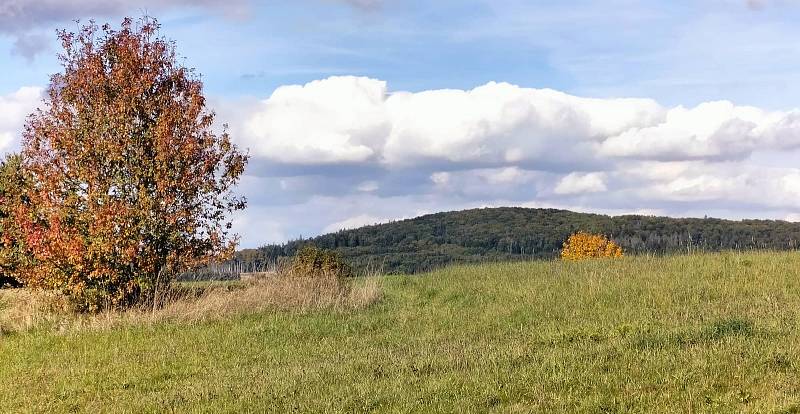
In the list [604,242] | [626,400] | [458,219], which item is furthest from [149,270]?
[458,219]

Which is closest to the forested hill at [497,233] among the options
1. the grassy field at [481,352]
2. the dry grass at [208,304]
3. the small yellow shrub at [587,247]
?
the small yellow shrub at [587,247]

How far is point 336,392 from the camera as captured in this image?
10.1 metres

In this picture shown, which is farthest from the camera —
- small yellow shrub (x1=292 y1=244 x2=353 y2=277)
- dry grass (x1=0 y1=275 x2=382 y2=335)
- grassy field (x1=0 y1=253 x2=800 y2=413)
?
small yellow shrub (x1=292 y1=244 x2=353 y2=277)

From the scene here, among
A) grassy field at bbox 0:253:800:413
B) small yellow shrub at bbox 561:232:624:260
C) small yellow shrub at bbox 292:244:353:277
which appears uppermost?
small yellow shrub at bbox 561:232:624:260

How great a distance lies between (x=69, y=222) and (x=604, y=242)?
2898 inches

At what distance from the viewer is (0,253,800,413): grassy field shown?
9.40 meters

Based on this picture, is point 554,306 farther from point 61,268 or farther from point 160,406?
point 61,268

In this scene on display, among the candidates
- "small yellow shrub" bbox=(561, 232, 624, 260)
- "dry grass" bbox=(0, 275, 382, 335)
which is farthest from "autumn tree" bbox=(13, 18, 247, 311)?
"small yellow shrub" bbox=(561, 232, 624, 260)

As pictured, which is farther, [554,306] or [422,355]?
[554,306]

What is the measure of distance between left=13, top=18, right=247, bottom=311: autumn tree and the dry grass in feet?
3.26

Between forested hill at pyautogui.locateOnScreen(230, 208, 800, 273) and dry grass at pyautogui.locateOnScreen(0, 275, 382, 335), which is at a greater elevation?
forested hill at pyautogui.locateOnScreen(230, 208, 800, 273)

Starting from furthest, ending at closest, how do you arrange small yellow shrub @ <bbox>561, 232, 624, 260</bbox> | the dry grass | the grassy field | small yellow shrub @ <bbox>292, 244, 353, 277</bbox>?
small yellow shrub @ <bbox>561, 232, 624, 260</bbox>
small yellow shrub @ <bbox>292, 244, 353, 277</bbox>
the dry grass
the grassy field

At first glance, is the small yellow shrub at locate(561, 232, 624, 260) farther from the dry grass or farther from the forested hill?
the dry grass

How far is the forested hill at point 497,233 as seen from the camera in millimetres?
101688
